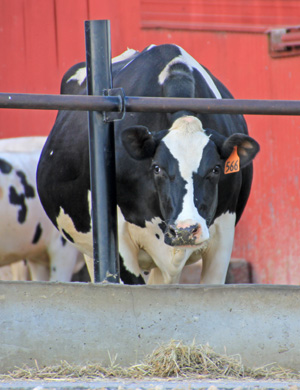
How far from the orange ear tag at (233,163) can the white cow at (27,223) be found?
2.95m

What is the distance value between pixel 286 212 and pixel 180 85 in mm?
2988

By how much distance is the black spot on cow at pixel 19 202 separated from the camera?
666 cm

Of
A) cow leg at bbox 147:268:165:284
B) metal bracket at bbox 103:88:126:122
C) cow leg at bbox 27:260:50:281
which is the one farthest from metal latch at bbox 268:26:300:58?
metal bracket at bbox 103:88:126:122

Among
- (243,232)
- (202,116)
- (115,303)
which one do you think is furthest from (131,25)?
(115,303)

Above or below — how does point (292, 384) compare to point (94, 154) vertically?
below

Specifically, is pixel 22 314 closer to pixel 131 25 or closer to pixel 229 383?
pixel 229 383

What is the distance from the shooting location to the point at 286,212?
22.6ft

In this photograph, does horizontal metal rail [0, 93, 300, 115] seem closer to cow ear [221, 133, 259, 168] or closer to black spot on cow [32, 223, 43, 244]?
cow ear [221, 133, 259, 168]

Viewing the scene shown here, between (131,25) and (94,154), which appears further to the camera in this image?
(131,25)

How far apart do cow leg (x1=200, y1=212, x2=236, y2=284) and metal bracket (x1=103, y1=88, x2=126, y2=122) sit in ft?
4.05

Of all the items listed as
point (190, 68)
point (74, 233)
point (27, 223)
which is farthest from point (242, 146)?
point (27, 223)

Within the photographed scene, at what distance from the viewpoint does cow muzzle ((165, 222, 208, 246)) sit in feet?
11.9

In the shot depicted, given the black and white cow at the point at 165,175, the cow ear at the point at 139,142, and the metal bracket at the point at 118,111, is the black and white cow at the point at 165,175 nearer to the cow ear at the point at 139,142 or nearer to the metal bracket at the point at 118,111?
the cow ear at the point at 139,142

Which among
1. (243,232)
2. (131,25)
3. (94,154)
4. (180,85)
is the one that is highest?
(131,25)
